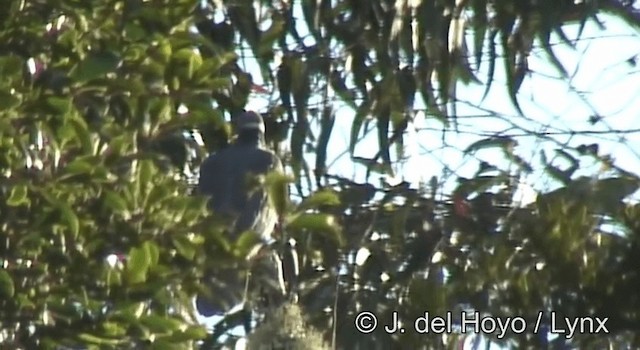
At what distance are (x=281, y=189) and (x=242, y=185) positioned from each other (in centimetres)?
83

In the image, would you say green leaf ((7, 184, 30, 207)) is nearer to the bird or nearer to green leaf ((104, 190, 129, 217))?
green leaf ((104, 190, 129, 217))

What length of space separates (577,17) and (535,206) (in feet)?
1.23

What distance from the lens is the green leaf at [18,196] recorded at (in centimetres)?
A: 211

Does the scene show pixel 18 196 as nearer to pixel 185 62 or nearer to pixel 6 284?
pixel 6 284

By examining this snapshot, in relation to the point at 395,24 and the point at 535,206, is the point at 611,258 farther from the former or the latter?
the point at 395,24

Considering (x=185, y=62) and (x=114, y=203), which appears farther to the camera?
Result: (x=185, y=62)

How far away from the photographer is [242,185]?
124 inches

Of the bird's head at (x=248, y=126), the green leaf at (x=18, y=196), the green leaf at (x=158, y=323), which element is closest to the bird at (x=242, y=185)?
the bird's head at (x=248, y=126)

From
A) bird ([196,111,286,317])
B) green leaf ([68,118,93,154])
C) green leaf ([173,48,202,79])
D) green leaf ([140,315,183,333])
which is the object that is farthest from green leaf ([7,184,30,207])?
bird ([196,111,286,317])

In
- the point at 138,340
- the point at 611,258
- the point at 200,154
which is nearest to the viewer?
the point at 138,340

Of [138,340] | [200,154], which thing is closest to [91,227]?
[138,340]

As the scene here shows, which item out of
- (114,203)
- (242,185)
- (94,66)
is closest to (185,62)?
(94,66)

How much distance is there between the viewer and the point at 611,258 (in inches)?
116

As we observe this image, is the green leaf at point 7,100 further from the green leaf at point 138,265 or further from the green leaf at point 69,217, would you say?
the green leaf at point 138,265
